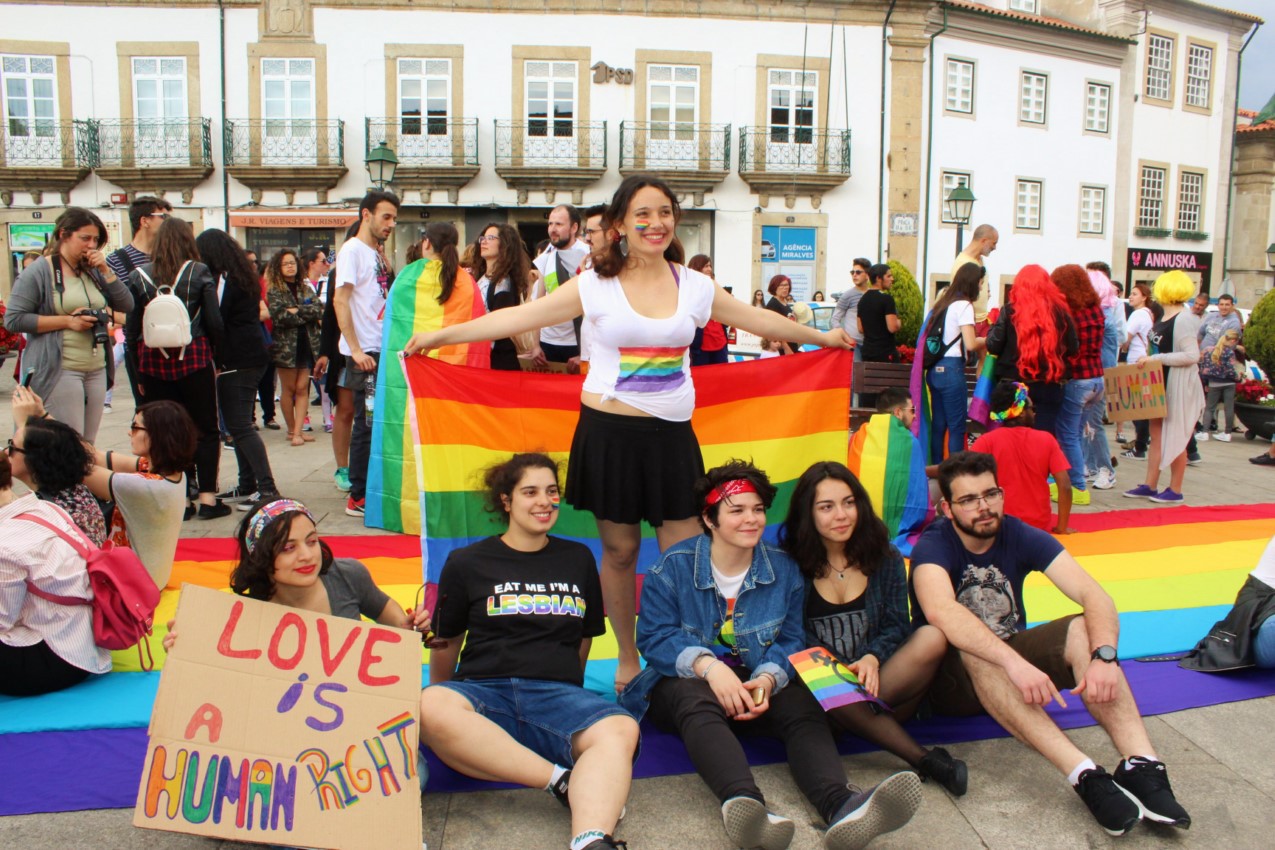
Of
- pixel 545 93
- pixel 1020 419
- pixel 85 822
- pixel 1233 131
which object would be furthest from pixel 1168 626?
pixel 1233 131

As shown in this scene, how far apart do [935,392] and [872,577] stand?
394 centimetres

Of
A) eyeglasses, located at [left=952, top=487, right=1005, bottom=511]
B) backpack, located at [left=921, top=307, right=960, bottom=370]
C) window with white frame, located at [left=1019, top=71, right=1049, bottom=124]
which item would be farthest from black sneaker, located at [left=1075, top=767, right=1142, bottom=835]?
window with white frame, located at [left=1019, top=71, right=1049, bottom=124]

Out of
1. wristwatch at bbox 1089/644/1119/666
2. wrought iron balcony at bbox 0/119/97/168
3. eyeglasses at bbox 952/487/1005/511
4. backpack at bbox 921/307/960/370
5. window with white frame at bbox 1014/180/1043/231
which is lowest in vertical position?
wristwatch at bbox 1089/644/1119/666

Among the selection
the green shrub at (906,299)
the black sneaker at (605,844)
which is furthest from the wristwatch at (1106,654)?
the green shrub at (906,299)

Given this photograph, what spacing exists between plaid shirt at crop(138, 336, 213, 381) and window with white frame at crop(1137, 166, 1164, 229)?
93.0ft

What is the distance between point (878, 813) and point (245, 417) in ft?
16.2

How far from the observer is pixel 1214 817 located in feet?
9.49

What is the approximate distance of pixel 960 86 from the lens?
25609 mm

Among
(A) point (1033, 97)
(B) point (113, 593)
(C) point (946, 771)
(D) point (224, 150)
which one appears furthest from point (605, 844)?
(A) point (1033, 97)

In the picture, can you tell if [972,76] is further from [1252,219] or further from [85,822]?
[85,822]

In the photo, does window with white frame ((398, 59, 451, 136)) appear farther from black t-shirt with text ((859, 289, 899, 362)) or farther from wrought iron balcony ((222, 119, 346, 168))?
black t-shirt with text ((859, 289, 899, 362))

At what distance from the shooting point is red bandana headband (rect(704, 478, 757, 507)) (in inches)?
132

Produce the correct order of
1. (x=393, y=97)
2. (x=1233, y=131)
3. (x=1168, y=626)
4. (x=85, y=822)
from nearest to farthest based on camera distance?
1. (x=85, y=822)
2. (x=1168, y=626)
3. (x=393, y=97)
4. (x=1233, y=131)

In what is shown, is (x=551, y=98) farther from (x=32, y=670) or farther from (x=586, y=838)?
(x=586, y=838)
